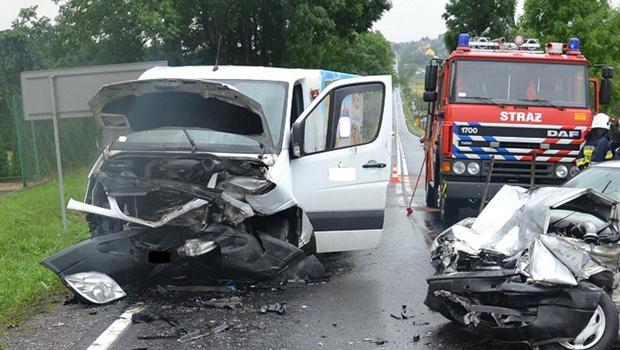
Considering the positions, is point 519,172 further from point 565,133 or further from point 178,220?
point 178,220

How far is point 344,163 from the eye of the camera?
736cm

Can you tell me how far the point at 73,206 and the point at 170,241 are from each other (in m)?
0.89

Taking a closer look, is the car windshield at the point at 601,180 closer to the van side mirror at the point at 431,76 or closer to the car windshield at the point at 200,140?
the car windshield at the point at 200,140

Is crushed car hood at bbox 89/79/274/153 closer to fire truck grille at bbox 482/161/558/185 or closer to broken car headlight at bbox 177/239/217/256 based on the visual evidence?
broken car headlight at bbox 177/239/217/256

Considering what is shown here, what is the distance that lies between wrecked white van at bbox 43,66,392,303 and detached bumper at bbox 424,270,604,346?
2.04 metres

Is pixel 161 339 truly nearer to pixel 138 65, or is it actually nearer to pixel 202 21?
pixel 138 65

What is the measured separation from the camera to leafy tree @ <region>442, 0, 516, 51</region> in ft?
122

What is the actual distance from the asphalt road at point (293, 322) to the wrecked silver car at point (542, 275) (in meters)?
0.42

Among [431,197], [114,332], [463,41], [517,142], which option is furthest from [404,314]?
[431,197]

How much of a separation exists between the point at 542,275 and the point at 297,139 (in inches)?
120

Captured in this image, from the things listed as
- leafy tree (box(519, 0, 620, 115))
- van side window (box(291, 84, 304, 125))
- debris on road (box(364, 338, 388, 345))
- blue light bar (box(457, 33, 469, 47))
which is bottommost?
debris on road (box(364, 338, 388, 345))

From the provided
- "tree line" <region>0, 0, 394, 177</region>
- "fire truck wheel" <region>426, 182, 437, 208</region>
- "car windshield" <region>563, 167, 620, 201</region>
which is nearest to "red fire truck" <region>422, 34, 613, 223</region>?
"fire truck wheel" <region>426, 182, 437, 208</region>

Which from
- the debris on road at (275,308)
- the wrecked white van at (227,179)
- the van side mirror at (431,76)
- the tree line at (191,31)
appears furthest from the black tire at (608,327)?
the tree line at (191,31)

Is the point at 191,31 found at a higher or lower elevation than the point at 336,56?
higher
